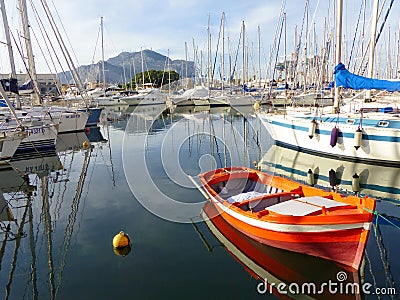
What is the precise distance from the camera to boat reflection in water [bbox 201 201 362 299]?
6.23 m

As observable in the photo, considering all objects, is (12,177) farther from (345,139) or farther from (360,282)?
(345,139)

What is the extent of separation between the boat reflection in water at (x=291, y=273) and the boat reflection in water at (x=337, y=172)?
232 inches

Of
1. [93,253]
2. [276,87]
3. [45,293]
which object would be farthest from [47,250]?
[276,87]

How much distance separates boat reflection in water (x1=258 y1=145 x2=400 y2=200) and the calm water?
50 millimetres

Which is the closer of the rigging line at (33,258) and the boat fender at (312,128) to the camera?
the rigging line at (33,258)

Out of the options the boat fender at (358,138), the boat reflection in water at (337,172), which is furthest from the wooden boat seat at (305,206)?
the boat fender at (358,138)

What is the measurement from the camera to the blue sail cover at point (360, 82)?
46.6 feet

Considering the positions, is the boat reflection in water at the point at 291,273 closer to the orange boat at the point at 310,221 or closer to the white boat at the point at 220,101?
the orange boat at the point at 310,221

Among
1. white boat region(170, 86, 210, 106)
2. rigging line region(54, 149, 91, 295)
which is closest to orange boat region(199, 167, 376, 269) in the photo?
rigging line region(54, 149, 91, 295)

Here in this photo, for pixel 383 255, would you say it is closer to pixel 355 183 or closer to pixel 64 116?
pixel 355 183

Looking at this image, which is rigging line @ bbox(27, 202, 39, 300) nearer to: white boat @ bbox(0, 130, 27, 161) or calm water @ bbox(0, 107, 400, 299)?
calm water @ bbox(0, 107, 400, 299)

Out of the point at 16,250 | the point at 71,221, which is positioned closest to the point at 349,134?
the point at 71,221

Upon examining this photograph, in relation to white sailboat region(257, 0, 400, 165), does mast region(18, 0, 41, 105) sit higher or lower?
higher

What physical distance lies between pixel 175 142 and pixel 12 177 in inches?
450
